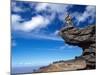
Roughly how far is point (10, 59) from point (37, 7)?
0.73 m

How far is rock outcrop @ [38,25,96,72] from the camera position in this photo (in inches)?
116

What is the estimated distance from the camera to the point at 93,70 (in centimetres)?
310

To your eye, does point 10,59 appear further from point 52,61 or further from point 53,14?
point 53,14

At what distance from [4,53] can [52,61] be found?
628 mm

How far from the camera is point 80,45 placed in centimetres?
305

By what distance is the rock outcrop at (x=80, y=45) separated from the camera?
2.96 m

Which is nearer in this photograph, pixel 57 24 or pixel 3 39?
pixel 3 39

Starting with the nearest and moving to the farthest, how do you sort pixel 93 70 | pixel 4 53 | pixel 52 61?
pixel 4 53
pixel 52 61
pixel 93 70

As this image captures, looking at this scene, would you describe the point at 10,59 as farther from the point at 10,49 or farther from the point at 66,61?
the point at 66,61

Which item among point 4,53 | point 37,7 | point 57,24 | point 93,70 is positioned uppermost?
point 37,7

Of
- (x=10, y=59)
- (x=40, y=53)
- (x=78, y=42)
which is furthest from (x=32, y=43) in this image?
(x=78, y=42)

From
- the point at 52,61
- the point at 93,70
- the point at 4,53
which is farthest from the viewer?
the point at 93,70

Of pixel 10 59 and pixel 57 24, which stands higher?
pixel 57 24

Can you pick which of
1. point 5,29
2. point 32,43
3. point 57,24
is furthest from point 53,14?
point 5,29
